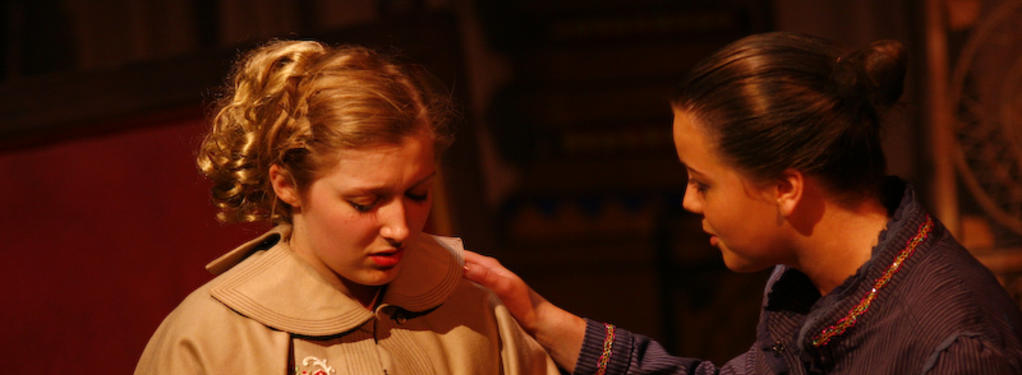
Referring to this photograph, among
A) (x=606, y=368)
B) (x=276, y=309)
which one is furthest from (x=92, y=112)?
(x=606, y=368)

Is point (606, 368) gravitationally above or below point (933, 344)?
below

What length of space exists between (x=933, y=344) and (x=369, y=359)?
2.64 ft

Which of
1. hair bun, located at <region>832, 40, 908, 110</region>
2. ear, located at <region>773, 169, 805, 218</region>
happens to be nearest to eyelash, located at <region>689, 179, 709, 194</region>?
ear, located at <region>773, 169, 805, 218</region>

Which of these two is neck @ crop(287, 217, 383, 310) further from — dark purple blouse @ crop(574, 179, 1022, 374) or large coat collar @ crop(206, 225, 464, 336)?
dark purple blouse @ crop(574, 179, 1022, 374)

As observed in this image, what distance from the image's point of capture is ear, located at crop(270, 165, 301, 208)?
4.81 ft

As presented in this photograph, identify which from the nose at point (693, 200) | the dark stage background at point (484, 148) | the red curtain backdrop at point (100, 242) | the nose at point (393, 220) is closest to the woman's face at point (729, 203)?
the nose at point (693, 200)

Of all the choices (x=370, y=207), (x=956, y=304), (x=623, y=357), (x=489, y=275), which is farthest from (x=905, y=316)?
(x=370, y=207)

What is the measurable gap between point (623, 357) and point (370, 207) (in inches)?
26.2

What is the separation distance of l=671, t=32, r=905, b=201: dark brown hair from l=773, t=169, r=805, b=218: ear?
1cm

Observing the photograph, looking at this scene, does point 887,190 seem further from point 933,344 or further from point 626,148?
point 626,148

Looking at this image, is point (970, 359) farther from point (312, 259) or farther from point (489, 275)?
point (312, 259)

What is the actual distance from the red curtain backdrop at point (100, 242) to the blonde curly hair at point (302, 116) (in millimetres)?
339

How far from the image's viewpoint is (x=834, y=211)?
1.60m

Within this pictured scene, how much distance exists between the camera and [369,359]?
1480 mm
